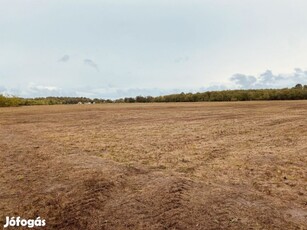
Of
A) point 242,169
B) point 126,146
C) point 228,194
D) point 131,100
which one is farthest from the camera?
point 131,100

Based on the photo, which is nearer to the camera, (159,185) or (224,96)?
(159,185)

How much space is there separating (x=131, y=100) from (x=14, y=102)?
3331 centimetres

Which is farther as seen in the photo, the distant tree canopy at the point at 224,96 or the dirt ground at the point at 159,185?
the distant tree canopy at the point at 224,96

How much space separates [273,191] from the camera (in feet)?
24.7

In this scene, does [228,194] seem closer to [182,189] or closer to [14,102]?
[182,189]

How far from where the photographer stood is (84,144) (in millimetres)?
14352

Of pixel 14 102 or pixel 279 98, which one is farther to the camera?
pixel 279 98

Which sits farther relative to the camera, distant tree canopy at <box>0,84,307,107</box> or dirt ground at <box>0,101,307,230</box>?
distant tree canopy at <box>0,84,307,107</box>

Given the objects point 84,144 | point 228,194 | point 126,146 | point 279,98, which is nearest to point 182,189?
point 228,194

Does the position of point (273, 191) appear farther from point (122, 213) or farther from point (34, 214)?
point (34, 214)

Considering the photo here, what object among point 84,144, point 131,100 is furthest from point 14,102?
point 84,144

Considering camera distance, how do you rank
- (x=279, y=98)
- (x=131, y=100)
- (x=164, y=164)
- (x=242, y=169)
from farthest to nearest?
(x=131, y=100)
(x=279, y=98)
(x=164, y=164)
(x=242, y=169)

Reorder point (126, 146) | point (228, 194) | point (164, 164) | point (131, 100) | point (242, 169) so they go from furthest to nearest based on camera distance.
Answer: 1. point (131, 100)
2. point (126, 146)
3. point (164, 164)
4. point (242, 169)
5. point (228, 194)

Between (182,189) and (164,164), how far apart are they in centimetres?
256
